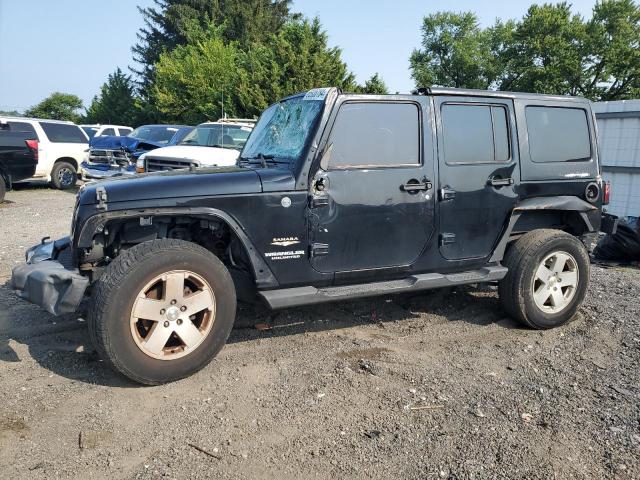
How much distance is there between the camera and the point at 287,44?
2389cm

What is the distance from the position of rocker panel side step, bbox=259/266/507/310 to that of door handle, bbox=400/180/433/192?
716 millimetres

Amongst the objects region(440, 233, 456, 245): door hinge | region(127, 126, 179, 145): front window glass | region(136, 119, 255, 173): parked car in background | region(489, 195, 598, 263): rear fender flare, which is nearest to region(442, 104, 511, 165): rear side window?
region(489, 195, 598, 263): rear fender flare

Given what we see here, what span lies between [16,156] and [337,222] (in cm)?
1135

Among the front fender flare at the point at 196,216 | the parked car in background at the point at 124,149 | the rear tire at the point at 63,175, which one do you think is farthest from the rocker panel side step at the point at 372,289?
the rear tire at the point at 63,175

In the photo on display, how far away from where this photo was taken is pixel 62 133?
600 inches

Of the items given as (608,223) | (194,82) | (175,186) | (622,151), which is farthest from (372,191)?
(194,82)

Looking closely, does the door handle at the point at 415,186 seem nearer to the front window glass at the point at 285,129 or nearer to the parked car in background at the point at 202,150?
the front window glass at the point at 285,129

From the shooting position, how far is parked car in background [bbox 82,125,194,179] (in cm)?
1162

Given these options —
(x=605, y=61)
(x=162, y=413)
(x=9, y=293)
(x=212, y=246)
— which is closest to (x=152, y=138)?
(x=9, y=293)

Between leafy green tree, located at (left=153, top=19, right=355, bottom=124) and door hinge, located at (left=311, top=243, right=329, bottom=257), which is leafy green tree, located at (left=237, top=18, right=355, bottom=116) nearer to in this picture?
leafy green tree, located at (left=153, top=19, right=355, bottom=124)

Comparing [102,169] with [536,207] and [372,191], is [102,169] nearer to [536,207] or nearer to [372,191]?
[372,191]

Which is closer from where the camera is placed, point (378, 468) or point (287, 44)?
point (378, 468)

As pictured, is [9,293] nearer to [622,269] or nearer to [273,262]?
[273,262]

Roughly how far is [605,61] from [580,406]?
174 ft
